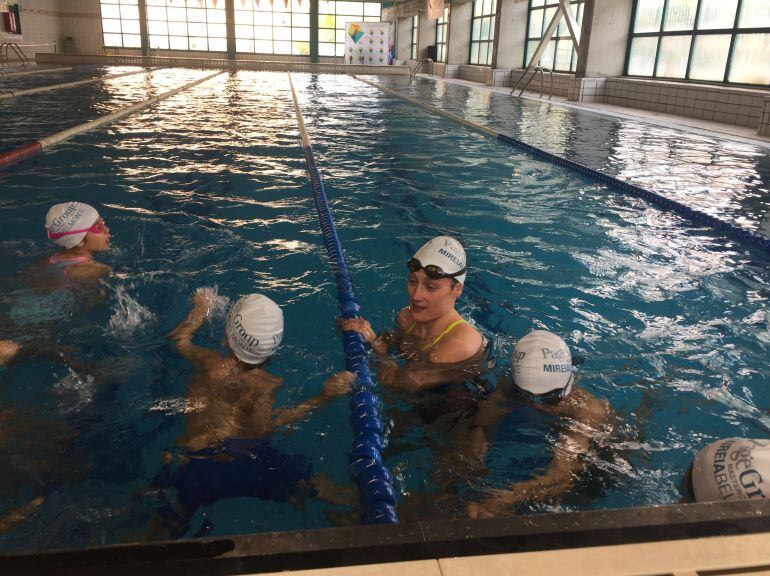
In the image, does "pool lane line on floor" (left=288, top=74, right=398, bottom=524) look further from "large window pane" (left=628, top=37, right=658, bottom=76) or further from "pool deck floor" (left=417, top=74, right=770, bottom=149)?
"large window pane" (left=628, top=37, right=658, bottom=76)

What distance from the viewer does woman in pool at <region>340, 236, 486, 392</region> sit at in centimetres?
268

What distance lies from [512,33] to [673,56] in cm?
866

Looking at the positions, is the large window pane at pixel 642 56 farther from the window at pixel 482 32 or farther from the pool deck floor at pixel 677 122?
the window at pixel 482 32

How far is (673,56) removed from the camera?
1409cm

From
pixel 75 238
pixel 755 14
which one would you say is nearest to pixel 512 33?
pixel 755 14

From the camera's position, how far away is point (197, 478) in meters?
2.18

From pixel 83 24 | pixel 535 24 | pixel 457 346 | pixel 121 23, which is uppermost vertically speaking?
pixel 121 23

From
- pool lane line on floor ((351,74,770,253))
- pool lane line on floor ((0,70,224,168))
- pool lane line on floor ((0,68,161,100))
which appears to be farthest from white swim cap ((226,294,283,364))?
pool lane line on floor ((0,68,161,100))

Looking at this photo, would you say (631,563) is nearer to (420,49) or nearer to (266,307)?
(266,307)

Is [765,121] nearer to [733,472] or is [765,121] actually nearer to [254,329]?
[733,472]

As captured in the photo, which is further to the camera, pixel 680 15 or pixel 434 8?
pixel 434 8

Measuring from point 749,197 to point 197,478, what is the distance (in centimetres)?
654

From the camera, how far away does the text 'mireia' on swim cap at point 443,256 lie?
268 centimetres

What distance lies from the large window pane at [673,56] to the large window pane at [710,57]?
29 cm
